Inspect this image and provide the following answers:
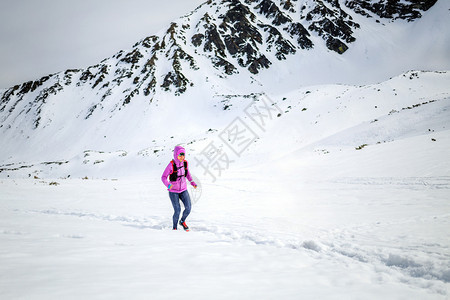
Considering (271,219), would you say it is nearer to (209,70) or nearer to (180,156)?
(180,156)

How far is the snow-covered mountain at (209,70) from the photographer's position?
5216 cm

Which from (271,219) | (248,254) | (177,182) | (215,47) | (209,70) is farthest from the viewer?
(215,47)

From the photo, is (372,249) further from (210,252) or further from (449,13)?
(449,13)

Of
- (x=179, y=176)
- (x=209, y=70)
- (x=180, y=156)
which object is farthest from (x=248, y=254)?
(x=209, y=70)

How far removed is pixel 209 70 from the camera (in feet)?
237

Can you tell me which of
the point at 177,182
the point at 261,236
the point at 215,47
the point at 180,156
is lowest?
the point at 261,236

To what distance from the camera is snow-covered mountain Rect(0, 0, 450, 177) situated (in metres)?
52.2

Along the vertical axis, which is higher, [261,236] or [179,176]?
[179,176]

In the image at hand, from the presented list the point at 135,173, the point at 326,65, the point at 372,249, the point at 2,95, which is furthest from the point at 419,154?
the point at 2,95

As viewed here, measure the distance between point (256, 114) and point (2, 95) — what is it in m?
103

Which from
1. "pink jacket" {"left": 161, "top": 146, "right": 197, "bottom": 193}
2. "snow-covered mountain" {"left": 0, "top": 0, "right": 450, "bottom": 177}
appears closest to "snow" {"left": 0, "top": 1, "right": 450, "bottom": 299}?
"pink jacket" {"left": 161, "top": 146, "right": 197, "bottom": 193}

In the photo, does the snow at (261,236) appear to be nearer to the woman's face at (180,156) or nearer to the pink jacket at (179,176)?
the pink jacket at (179,176)

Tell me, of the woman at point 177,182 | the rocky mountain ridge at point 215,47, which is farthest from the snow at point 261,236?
the rocky mountain ridge at point 215,47

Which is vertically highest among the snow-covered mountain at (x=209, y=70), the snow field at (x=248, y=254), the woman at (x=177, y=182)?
the snow-covered mountain at (x=209, y=70)
